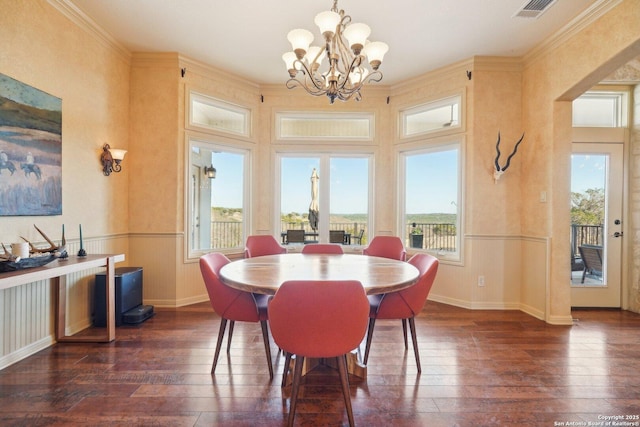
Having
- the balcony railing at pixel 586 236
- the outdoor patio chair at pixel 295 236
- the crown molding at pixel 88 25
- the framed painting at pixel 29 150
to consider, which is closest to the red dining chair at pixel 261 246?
the outdoor patio chair at pixel 295 236

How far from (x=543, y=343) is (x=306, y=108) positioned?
3.88 meters

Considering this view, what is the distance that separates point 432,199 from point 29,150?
4327 mm

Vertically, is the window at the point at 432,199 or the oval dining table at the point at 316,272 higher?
the window at the point at 432,199

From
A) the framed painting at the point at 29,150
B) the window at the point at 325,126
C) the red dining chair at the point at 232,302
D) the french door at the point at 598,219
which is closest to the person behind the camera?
the red dining chair at the point at 232,302

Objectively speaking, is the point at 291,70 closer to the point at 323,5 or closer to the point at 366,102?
the point at 323,5

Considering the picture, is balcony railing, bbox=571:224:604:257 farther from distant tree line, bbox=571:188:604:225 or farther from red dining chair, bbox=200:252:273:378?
red dining chair, bbox=200:252:273:378

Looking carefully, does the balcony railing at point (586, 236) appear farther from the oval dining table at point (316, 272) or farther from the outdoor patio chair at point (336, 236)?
the outdoor patio chair at point (336, 236)

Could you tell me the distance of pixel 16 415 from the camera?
1757mm

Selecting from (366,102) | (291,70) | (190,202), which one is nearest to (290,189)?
(190,202)

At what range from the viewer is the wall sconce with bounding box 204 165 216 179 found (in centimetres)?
412

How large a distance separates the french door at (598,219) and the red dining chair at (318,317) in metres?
3.75

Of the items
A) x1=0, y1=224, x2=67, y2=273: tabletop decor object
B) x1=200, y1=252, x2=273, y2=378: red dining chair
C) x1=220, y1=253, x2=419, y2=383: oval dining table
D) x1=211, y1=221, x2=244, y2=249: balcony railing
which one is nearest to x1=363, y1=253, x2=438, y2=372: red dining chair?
x1=220, y1=253, x2=419, y2=383: oval dining table

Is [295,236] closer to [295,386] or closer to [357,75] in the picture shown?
[357,75]

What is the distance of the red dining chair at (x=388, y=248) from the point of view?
10.9 ft
